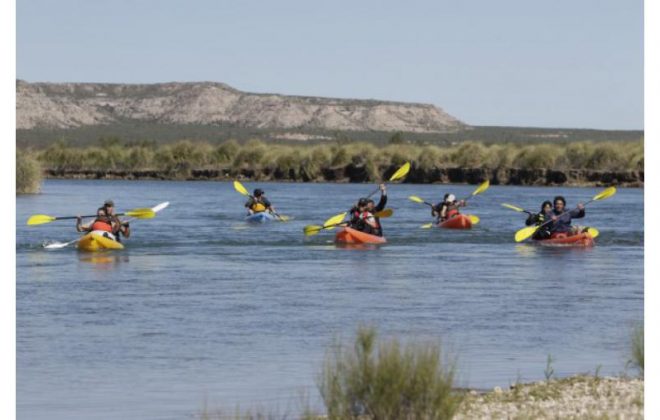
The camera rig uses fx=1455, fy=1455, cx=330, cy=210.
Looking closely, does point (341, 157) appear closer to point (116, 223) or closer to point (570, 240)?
point (570, 240)

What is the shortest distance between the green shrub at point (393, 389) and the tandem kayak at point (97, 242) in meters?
17.5

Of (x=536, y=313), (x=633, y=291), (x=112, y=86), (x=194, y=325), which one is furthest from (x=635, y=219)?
(x=112, y=86)

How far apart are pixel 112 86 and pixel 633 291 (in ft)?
485

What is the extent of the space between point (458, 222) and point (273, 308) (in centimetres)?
1508

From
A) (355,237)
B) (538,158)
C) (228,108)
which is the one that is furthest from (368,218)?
(228,108)

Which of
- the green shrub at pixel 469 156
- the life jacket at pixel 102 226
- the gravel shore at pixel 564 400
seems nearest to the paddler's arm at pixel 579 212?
the life jacket at pixel 102 226

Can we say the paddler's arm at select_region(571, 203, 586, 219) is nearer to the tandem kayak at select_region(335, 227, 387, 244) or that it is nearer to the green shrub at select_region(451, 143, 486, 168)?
the tandem kayak at select_region(335, 227, 387, 244)

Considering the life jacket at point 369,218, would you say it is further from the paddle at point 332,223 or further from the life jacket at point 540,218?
the life jacket at point 540,218

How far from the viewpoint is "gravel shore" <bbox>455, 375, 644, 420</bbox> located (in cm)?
1031

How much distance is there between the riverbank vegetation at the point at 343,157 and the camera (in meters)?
60.2

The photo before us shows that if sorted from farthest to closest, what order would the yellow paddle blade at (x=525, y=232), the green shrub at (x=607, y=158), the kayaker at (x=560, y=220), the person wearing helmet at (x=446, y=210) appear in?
1. the green shrub at (x=607, y=158)
2. the person wearing helmet at (x=446, y=210)
3. the yellow paddle blade at (x=525, y=232)
4. the kayaker at (x=560, y=220)

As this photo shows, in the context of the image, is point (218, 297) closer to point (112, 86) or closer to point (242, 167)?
point (242, 167)

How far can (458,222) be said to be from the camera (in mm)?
32938

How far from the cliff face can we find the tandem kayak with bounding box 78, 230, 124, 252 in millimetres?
124764
